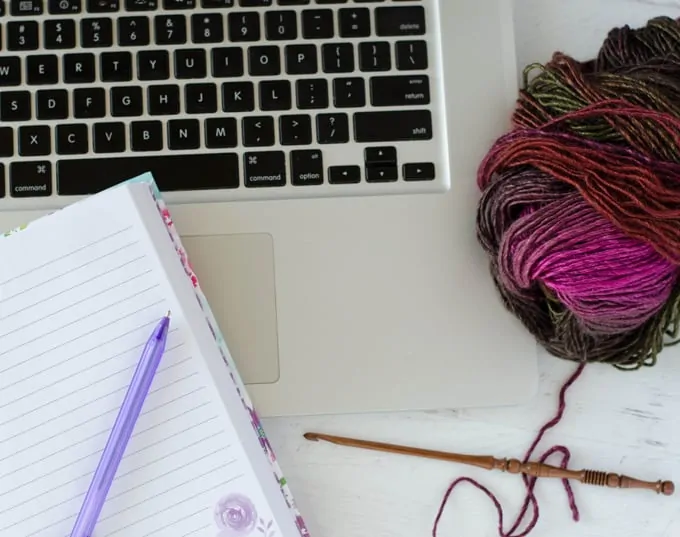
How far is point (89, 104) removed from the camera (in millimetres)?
539

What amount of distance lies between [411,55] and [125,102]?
19cm

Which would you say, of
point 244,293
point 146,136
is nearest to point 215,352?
point 244,293

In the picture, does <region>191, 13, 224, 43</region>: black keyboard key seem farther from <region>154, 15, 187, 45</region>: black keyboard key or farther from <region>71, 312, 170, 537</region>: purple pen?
<region>71, 312, 170, 537</region>: purple pen

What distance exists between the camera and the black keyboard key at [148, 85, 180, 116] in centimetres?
54

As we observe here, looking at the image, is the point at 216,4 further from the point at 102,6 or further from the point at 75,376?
the point at 75,376

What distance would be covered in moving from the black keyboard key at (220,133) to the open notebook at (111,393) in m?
0.06

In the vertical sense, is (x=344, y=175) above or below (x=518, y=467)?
above

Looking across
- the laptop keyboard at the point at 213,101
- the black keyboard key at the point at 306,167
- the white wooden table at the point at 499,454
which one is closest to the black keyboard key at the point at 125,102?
the laptop keyboard at the point at 213,101

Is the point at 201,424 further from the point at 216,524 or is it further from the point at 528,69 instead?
the point at 528,69

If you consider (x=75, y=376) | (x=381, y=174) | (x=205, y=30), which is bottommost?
(x=75, y=376)

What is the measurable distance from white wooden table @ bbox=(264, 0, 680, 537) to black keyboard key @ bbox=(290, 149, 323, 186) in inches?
6.0

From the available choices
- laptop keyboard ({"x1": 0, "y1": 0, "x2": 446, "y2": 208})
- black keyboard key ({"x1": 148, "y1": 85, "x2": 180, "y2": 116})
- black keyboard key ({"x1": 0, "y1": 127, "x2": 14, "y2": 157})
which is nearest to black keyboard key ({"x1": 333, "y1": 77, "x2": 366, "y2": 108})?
laptop keyboard ({"x1": 0, "y1": 0, "x2": 446, "y2": 208})

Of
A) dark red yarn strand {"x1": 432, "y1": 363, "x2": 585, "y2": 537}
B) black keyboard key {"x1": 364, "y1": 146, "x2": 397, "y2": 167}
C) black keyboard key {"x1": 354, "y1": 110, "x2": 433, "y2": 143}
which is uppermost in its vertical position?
black keyboard key {"x1": 354, "y1": 110, "x2": 433, "y2": 143}

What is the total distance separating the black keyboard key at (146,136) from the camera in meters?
0.54
